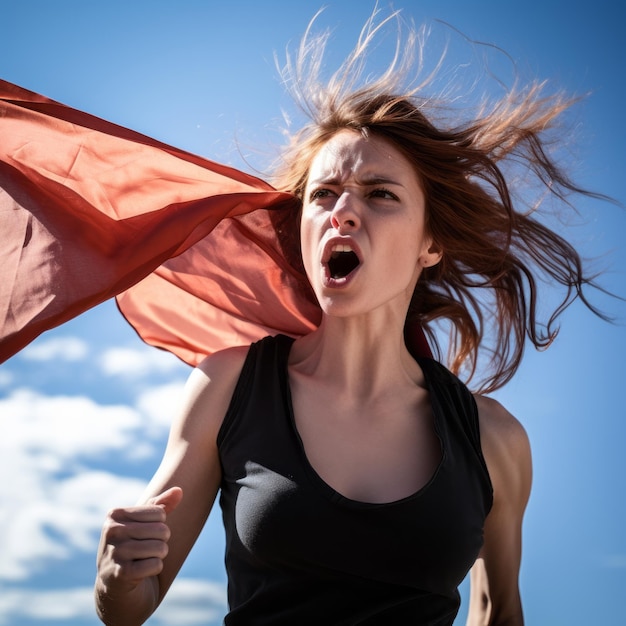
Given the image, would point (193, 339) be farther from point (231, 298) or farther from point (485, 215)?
point (485, 215)

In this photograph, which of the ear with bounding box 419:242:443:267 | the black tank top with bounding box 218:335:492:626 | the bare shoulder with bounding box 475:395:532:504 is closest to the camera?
the black tank top with bounding box 218:335:492:626

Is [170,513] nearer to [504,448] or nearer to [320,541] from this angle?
[320,541]

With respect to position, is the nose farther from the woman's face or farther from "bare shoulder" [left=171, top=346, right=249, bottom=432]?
"bare shoulder" [left=171, top=346, right=249, bottom=432]

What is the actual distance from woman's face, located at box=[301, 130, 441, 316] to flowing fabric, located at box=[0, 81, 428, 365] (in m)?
0.24

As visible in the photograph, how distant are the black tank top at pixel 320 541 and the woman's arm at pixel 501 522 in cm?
33

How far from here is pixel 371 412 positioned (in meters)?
2.72

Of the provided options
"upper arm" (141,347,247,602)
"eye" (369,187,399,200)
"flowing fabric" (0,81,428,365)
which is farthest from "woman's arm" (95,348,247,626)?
"eye" (369,187,399,200)

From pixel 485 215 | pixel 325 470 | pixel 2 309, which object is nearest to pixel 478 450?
pixel 325 470

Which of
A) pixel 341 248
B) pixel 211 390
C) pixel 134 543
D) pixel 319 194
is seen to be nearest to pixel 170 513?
pixel 211 390

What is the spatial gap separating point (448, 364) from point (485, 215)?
0.63 meters

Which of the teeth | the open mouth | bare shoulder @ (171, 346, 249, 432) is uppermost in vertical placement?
the open mouth

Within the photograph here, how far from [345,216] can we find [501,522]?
1200 mm

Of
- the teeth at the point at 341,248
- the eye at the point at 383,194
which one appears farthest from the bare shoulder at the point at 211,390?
the eye at the point at 383,194

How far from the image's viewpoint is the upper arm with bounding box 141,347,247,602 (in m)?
2.44
